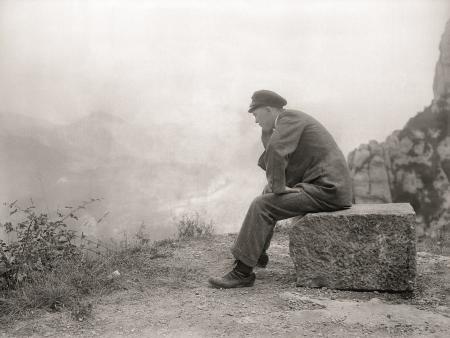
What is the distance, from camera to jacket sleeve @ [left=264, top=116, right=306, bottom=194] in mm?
4395

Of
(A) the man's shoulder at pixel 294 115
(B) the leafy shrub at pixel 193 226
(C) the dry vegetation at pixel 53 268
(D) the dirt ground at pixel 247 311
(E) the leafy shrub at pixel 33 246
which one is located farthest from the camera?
(B) the leafy shrub at pixel 193 226

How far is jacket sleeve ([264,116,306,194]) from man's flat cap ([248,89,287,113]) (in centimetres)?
24

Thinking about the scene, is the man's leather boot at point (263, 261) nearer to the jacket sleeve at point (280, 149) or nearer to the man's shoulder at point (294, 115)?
the jacket sleeve at point (280, 149)

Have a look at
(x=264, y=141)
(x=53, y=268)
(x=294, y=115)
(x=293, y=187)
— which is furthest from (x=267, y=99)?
(x=53, y=268)

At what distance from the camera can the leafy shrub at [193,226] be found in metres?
6.88

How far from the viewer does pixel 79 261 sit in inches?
187

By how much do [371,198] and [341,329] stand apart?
32.4 metres

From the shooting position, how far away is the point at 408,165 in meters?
35.2

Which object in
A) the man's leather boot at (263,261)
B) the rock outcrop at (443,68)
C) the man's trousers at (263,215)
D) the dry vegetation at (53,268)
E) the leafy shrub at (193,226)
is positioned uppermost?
the rock outcrop at (443,68)

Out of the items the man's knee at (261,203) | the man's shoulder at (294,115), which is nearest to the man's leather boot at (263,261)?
the man's knee at (261,203)

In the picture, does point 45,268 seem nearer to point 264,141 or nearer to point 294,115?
point 264,141

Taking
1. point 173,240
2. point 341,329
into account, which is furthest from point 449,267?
point 173,240

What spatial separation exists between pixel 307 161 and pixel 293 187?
26cm

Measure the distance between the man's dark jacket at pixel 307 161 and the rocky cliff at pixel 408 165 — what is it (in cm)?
3028
